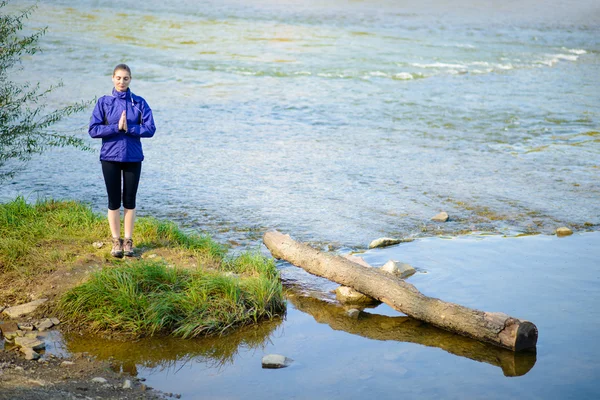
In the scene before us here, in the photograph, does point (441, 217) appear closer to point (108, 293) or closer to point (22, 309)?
point (108, 293)

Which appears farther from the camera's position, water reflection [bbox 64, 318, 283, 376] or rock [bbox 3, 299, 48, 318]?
rock [bbox 3, 299, 48, 318]

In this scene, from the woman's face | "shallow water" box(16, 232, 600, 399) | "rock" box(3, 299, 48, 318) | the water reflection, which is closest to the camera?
"shallow water" box(16, 232, 600, 399)

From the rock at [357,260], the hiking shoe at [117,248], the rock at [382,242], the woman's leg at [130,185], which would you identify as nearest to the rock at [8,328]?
the hiking shoe at [117,248]

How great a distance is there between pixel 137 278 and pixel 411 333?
2432 mm

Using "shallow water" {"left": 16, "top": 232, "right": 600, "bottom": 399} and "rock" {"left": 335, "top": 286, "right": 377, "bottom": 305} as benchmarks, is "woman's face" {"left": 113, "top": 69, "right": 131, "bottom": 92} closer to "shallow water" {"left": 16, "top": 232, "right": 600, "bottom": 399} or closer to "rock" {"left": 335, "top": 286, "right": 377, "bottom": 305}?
"shallow water" {"left": 16, "top": 232, "right": 600, "bottom": 399}

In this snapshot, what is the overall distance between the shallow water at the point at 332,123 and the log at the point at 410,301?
43.5 inches

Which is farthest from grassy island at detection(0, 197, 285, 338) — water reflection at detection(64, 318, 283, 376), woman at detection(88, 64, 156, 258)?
woman at detection(88, 64, 156, 258)

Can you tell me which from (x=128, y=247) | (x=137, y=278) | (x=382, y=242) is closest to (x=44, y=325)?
(x=137, y=278)

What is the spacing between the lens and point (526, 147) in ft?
43.9

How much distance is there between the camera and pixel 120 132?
682 cm

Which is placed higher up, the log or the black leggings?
the black leggings

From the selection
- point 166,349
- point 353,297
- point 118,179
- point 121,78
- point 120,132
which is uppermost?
point 121,78

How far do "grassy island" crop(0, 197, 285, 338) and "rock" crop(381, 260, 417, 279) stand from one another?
3.69ft

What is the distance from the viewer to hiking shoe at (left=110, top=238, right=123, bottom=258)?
23.0 feet
